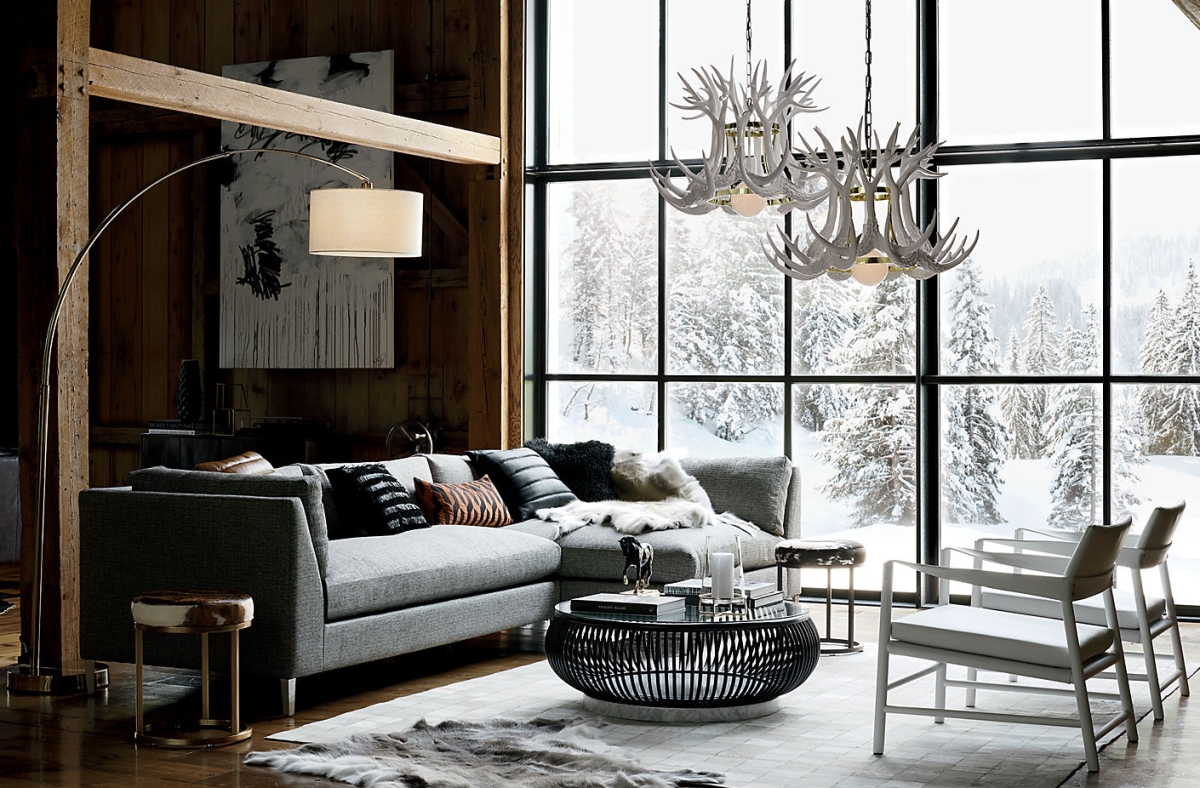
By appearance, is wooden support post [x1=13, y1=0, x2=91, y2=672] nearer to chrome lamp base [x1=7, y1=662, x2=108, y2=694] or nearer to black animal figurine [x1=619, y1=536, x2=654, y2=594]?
chrome lamp base [x1=7, y1=662, x2=108, y2=694]

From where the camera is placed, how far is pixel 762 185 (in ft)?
16.5

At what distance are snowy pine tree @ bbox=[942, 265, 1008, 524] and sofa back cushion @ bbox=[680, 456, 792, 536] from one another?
965mm

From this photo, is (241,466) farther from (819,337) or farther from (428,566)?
(819,337)

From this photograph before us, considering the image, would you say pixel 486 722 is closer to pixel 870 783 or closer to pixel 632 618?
pixel 632 618

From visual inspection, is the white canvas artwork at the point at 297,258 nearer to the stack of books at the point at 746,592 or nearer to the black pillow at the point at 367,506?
the black pillow at the point at 367,506

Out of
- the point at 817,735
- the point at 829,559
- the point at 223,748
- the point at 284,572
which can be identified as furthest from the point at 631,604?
the point at 829,559

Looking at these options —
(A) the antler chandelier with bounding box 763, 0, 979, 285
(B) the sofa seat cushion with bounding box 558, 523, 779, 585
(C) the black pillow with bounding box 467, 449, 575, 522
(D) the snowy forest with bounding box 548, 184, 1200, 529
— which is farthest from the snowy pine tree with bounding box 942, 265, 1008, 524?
(A) the antler chandelier with bounding box 763, 0, 979, 285

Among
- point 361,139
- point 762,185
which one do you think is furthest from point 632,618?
point 361,139

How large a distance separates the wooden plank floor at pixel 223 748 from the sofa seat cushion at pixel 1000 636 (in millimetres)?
349

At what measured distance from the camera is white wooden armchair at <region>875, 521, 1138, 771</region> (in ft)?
13.3

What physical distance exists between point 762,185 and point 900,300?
2737 mm

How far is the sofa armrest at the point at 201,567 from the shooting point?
188 inches

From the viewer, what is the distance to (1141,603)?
4.69 metres

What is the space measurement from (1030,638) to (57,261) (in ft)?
12.1
